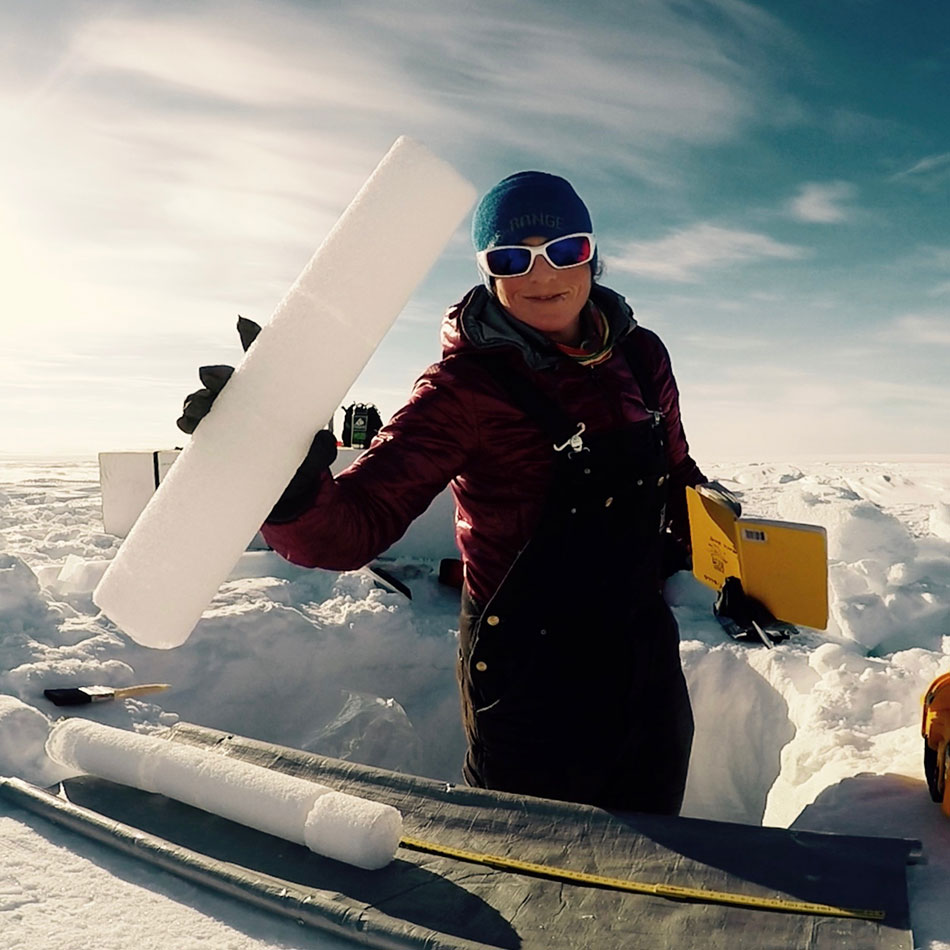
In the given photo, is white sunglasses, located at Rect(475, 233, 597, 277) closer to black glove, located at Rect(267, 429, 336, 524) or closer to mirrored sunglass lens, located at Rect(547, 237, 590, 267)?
mirrored sunglass lens, located at Rect(547, 237, 590, 267)

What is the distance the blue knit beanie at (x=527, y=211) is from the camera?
195 centimetres

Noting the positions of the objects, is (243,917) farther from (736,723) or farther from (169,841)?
(736,723)

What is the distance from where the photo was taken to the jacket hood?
6.41ft

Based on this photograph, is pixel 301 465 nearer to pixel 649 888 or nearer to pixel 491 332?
pixel 491 332

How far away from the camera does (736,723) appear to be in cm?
378

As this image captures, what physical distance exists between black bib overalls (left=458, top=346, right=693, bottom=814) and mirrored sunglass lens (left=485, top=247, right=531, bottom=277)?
1.46 feet

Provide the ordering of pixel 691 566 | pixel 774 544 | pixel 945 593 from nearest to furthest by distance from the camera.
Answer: pixel 774 544 < pixel 691 566 < pixel 945 593

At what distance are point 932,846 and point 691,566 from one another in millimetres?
1149

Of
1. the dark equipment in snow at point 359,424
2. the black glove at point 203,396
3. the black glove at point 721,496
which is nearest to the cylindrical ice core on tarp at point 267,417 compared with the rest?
the black glove at point 203,396

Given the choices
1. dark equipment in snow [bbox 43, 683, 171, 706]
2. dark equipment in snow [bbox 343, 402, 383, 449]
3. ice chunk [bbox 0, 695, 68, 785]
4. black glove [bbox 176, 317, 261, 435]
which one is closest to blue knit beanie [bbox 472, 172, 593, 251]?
black glove [bbox 176, 317, 261, 435]

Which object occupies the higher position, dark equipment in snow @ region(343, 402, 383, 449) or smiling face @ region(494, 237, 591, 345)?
dark equipment in snow @ region(343, 402, 383, 449)

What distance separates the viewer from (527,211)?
1961 millimetres

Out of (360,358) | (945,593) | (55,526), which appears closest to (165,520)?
(360,358)

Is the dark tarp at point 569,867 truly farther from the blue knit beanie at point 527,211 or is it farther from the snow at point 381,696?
the blue knit beanie at point 527,211
